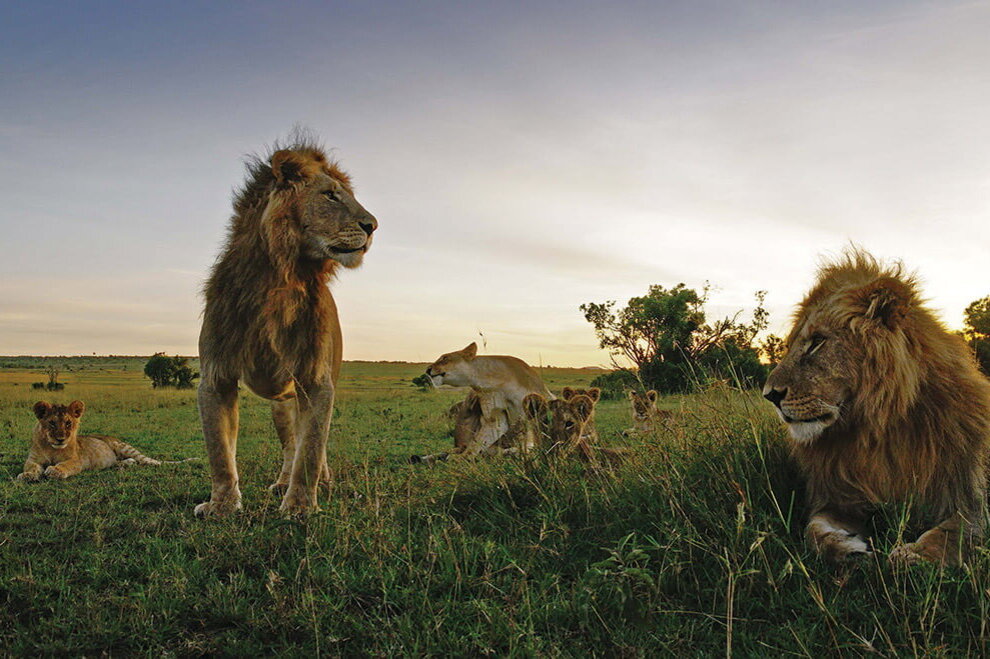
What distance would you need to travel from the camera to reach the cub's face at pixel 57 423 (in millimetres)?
9273

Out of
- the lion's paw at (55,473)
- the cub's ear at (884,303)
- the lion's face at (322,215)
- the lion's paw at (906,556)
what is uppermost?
the lion's face at (322,215)

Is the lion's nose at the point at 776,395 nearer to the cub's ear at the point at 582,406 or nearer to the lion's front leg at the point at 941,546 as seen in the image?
the lion's front leg at the point at 941,546

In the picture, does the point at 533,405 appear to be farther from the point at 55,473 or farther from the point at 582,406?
the point at 55,473

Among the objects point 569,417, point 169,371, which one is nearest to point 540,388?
point 569,417

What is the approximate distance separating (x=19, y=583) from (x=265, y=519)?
1.76m

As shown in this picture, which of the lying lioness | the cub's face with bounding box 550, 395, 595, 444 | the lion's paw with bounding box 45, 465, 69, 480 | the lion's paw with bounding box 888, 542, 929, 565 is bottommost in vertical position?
the lion's paw with bounding box 45, 465, 69, 480

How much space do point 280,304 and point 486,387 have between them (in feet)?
16.8

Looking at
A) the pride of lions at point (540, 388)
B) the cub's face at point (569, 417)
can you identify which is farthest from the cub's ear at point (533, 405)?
the cub's face at point (569, 417)

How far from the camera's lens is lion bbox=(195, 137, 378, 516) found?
18.3ft

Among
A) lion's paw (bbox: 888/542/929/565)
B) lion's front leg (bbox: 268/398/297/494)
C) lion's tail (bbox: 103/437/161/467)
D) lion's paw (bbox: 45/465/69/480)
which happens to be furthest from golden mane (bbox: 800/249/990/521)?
lion's tail (bbox: 103/437/161/467)

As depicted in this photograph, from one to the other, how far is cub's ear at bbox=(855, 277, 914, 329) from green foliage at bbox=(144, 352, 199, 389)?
137ft

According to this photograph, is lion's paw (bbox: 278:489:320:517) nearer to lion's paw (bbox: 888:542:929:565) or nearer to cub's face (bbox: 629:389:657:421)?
lion's paw (bbox: 888:542:929:565)

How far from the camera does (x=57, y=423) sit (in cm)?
935

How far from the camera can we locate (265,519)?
17.8 feet
